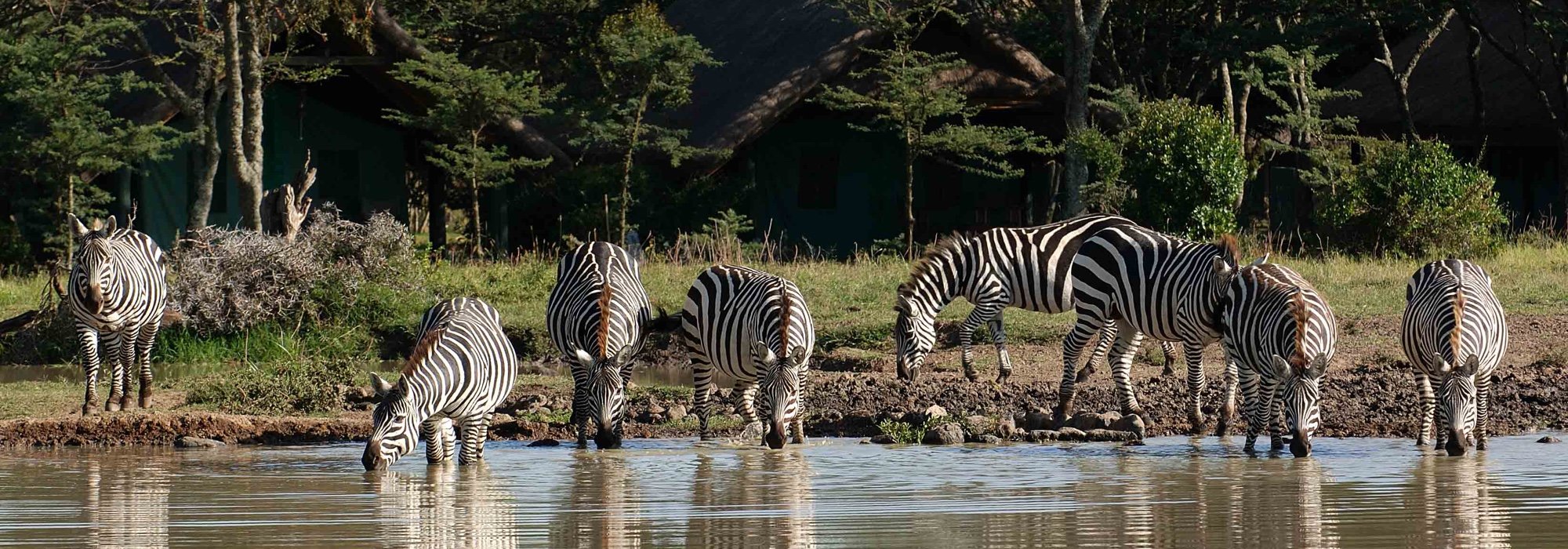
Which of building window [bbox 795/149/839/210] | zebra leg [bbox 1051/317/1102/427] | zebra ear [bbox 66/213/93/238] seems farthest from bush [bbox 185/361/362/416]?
building window [bbox 795/149/839/210]

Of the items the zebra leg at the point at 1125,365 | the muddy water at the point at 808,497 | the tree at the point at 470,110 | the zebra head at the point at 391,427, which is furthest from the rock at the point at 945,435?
the tree at the point at 470,110

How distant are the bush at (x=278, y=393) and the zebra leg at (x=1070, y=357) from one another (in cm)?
576

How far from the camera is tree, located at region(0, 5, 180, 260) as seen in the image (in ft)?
91.0

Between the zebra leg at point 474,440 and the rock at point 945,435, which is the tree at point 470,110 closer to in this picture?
the rock at point 945,435

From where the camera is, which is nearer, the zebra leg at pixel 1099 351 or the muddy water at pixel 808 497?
the muddy water at pixel 808 497

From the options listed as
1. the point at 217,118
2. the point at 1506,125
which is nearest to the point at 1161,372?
the point at 217,118

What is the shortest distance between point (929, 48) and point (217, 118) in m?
11.3

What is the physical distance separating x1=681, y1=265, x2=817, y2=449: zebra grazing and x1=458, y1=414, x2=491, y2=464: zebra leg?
189 cm

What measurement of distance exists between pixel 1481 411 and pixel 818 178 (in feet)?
67.9

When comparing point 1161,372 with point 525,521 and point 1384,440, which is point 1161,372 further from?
point 525,521

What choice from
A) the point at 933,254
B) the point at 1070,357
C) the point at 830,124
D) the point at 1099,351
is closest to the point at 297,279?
the point at 933,254

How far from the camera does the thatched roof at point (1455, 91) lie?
3650 cm

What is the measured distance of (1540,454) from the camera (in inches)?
516

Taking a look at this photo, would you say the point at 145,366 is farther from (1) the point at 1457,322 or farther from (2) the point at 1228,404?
(1) the point at 1457,322
